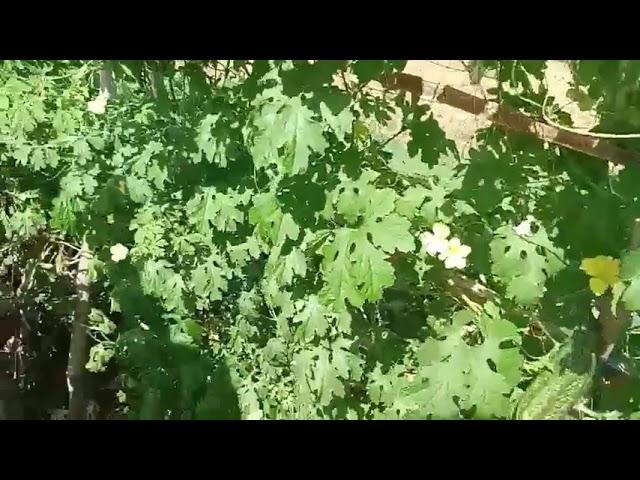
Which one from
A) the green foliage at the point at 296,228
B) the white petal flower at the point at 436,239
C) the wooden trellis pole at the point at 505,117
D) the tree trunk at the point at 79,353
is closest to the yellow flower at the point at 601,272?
the green foliage at the point at 296,228

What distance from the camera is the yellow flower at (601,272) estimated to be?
1.34m

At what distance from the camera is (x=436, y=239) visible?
1.54 metres

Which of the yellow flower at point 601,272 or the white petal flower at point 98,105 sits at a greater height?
the white petal flower at point 98,105

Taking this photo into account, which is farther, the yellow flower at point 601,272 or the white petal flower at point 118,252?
the white petal flower at point 118,252

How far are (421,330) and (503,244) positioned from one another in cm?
51

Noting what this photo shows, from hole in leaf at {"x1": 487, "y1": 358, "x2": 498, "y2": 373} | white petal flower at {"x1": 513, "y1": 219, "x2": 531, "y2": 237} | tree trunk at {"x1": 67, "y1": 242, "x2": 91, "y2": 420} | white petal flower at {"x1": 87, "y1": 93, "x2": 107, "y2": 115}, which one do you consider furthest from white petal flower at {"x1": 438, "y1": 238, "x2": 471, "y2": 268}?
tree trunk at {"x1": 67, "y1": 242, "x2": 91, "y2": 420}

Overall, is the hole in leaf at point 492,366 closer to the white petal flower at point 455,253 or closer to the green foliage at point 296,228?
the green foliage at point 296,228

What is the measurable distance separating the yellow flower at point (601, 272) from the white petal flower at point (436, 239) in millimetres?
277

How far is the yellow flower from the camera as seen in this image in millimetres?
1339

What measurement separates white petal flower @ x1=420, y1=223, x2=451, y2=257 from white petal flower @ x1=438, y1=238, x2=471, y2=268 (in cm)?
1

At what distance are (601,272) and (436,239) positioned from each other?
0.32 meters

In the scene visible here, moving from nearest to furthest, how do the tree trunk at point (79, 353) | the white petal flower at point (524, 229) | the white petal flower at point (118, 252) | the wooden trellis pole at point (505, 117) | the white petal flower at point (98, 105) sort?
the wooden trellis pole at point (505, 117) < the white petal flower at point (524, 229) < the white petal flower at point (98, 105) < the white petal flower at point (118, 252) < the tree trunk at point (79, 353)

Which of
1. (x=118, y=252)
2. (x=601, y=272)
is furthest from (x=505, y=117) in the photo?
(x=118, y=252)

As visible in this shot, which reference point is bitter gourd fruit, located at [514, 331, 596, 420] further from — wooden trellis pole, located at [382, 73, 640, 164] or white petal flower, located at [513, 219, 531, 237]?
wooden trellis pole, located at [382, 73, 640, 164]
